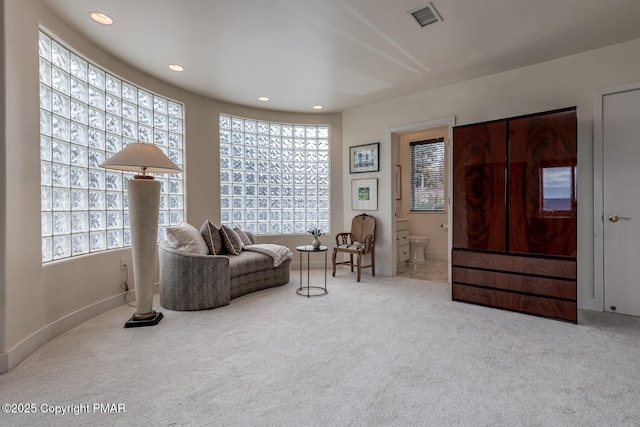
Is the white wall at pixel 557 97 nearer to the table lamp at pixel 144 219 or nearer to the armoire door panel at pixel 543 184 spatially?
the armoire door panel at pixel 543 184

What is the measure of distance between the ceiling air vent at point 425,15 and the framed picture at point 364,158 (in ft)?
7.65

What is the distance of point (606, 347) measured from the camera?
238cm

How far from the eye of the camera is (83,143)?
9.87ft

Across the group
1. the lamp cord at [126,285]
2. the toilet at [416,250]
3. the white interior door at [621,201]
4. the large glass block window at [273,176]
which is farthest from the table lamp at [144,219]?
the toilet at [416,250]

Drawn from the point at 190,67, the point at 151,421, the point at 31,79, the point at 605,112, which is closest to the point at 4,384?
the point at 151,421

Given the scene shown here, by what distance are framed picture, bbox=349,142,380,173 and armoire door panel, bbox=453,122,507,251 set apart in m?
1.53

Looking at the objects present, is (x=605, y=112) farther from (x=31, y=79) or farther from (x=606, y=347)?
(x=31, y=79)

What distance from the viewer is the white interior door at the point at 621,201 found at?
10.0 feet

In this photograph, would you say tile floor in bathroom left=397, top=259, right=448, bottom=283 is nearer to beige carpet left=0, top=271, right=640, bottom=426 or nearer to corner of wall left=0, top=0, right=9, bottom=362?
beige carpet left=0, top=271, right=640, bottom=426

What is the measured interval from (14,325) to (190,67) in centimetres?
292

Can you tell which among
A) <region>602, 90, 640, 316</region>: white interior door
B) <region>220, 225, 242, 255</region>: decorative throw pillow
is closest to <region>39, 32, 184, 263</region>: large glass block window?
<region>220, 225, 242, 255</region>: decorative throw pillow

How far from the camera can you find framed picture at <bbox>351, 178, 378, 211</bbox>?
5035 mm

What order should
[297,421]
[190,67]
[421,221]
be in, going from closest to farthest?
1. [297,421]
2. [190,67]
3. [421,221]

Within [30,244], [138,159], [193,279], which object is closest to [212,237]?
[193,279]
